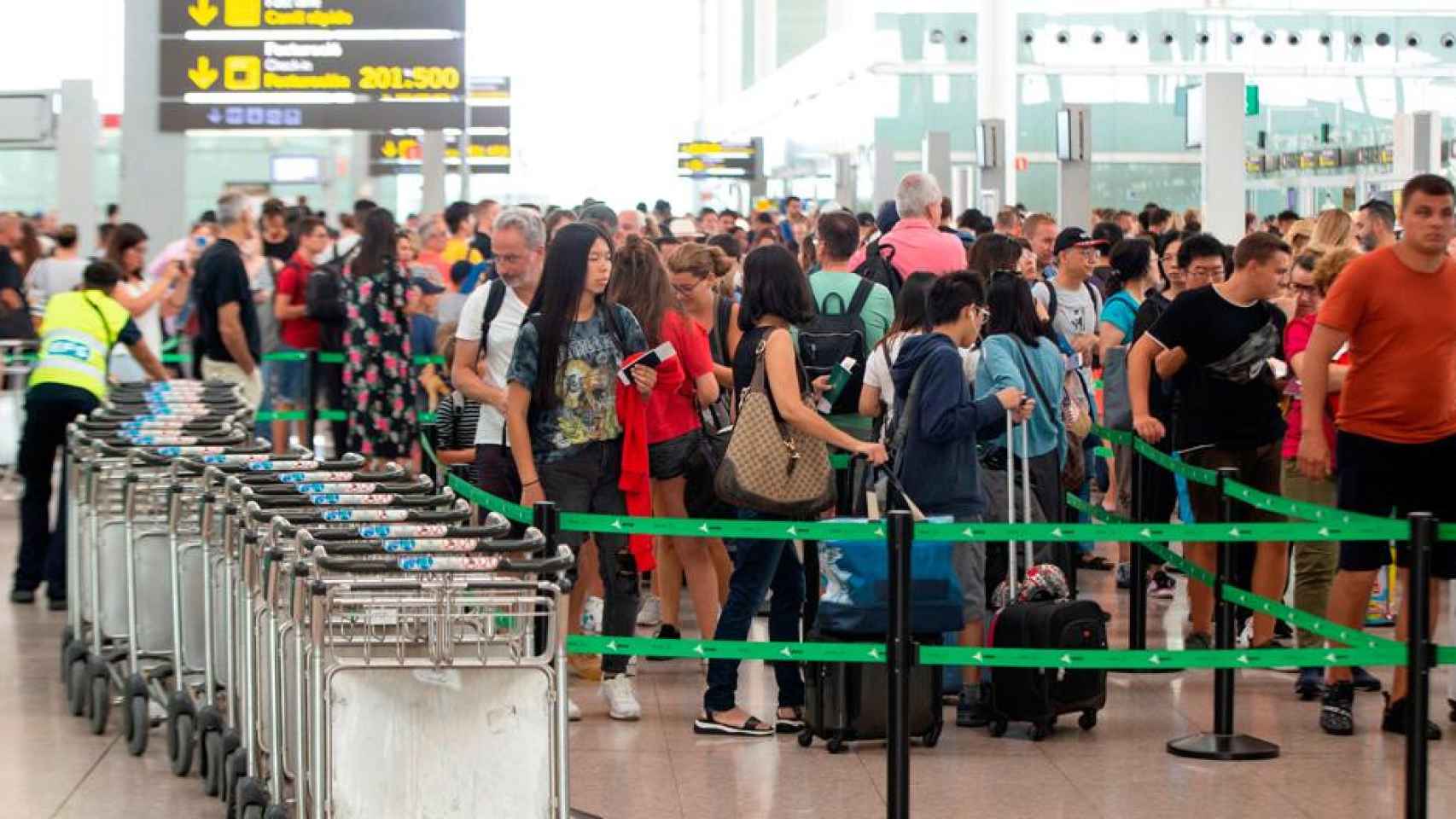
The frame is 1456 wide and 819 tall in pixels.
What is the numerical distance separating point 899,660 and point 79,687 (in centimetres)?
356

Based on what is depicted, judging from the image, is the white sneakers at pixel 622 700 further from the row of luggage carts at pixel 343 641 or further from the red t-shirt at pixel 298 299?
the red t-shirt at pixel 298 299

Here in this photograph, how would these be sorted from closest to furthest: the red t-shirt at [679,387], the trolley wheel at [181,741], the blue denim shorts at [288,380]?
the trolley wheel at [181,741] < the red t-shirt at [679,387] < the blue denim shorts at [288,380]

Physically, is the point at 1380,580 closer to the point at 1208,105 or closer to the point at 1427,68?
the point at 1208,105

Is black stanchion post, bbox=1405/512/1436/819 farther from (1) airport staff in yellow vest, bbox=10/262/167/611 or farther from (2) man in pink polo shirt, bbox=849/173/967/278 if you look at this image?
(1) airport staff in yellow vest, bbox=10/262/167/611

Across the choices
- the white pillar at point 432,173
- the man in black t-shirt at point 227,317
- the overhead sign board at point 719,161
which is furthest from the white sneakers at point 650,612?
the overhead sign board at point 719,161

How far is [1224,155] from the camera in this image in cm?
1554

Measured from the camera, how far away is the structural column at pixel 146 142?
17297 millimetres

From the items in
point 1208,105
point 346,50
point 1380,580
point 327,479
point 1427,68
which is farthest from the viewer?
point 1427,68

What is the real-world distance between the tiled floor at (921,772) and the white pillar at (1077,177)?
9.65m

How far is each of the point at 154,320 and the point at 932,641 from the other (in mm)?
9746

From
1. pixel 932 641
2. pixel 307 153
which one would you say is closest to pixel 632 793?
pixel 932 641

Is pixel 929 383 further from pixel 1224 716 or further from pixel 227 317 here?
pixel 227 317

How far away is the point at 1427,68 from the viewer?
3519cm

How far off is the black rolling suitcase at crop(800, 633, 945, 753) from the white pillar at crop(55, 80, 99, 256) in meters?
15.3
